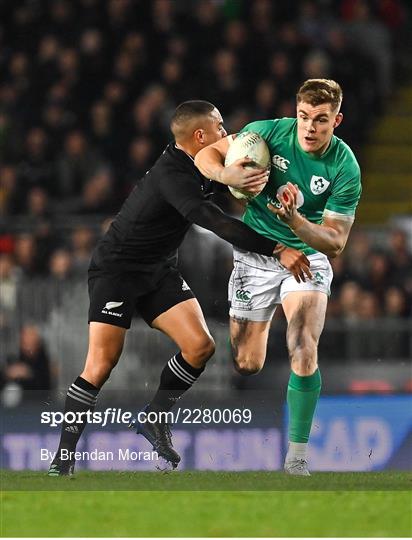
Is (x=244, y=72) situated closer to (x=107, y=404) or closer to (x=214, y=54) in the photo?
(x=214, y=54)

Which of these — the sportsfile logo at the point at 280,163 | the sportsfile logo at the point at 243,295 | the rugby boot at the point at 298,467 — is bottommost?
the rugby boot at the point at 298,467

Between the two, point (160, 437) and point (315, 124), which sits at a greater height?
point (315, 124)

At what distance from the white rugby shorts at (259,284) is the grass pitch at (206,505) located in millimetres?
1016

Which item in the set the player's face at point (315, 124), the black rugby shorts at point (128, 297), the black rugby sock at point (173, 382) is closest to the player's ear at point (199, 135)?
the player's face at point (315, 124)

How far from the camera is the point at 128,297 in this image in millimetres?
9039

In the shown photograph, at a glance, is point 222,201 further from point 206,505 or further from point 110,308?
point 206,505

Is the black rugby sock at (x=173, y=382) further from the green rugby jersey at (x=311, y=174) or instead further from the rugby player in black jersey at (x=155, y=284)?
the green rugby jersey at (x=311, y=174)

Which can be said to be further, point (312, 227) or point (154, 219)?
point (154, 219)

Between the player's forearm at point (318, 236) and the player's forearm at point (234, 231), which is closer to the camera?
the player's forearm at point (318, 236)

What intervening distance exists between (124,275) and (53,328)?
14.1 feet

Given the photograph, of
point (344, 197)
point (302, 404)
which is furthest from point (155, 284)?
point (344, 197)

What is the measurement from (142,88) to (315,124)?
8.83m

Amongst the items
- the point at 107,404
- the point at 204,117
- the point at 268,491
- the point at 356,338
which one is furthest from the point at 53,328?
the point at 268,491

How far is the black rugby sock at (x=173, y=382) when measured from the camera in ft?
30.5
